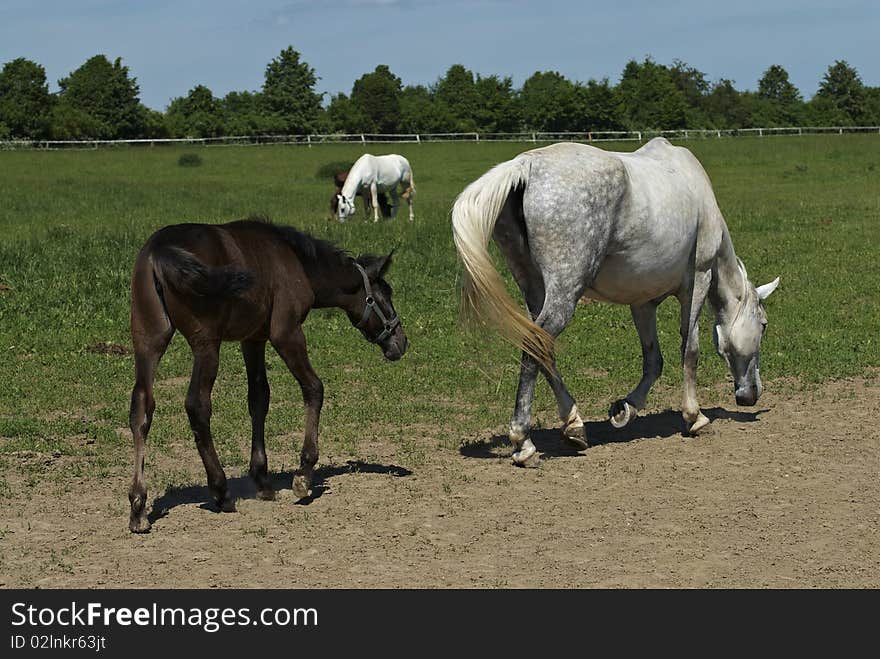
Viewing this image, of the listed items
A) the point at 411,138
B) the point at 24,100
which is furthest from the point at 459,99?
the point at 24,100

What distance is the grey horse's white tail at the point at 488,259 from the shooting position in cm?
810

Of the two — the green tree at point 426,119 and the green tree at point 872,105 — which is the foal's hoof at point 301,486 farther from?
the green tree at point 872,105

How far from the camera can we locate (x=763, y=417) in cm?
1010

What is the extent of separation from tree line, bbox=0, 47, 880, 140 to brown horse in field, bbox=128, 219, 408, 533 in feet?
181

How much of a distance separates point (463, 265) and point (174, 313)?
2233 millimetres

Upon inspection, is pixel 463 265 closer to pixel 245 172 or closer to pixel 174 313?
pixel 174 313

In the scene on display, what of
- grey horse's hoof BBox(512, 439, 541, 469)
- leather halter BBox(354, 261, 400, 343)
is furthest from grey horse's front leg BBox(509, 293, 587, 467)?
leather halter BBox(354, 261, 400, 343)

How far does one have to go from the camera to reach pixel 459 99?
8231cm

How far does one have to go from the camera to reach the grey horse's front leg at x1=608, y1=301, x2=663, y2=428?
9.52 meters

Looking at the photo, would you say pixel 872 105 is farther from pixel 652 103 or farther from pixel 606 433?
pixel 606 433

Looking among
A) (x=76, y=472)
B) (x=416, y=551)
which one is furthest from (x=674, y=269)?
(x=76, y=472)

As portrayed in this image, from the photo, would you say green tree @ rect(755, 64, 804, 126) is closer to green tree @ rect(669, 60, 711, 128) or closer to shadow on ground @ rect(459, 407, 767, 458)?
green tree @ rect(669, 60, 711, 128)

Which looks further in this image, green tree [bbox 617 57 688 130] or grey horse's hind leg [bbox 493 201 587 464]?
green tree [bbox 617 57 688 130]

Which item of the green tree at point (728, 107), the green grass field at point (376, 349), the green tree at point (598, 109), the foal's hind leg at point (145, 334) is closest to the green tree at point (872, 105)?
the green tree at point (728, 107)
